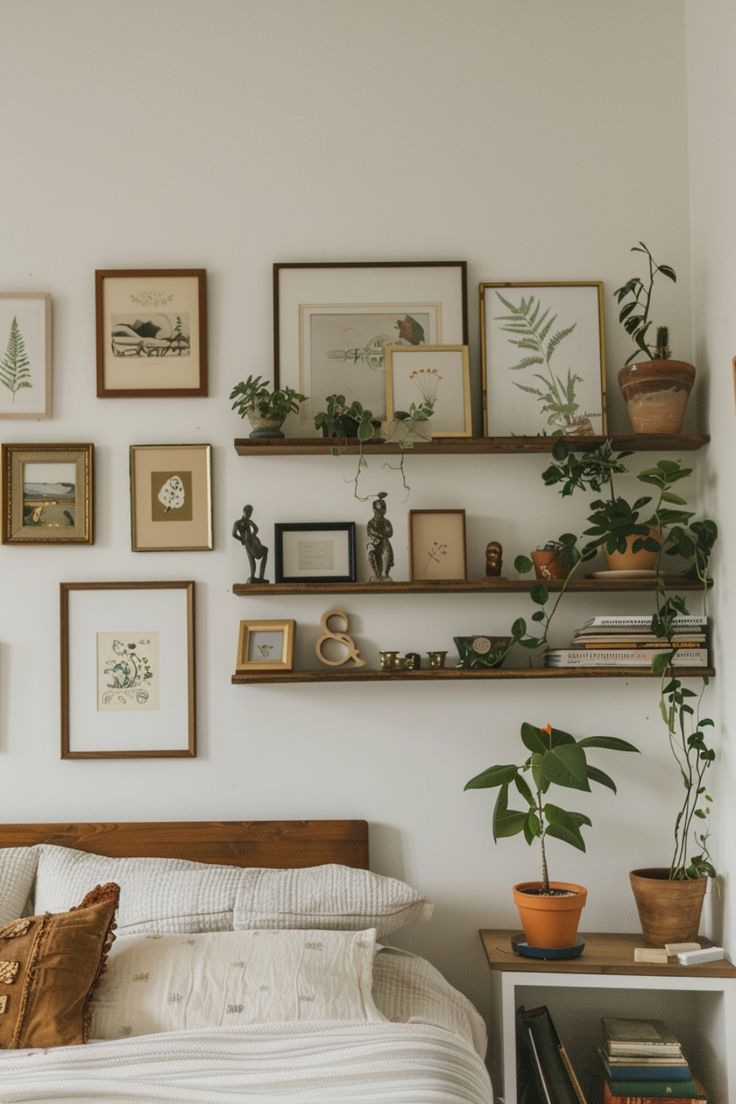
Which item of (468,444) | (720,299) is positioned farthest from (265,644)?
(720,299)

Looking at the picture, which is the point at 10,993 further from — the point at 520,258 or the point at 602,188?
the point at 602,188

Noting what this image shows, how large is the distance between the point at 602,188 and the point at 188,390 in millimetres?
1241

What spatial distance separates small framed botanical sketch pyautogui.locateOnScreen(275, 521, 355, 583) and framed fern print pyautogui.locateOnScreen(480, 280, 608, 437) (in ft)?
1.57

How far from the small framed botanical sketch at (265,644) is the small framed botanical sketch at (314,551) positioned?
126 millimetres

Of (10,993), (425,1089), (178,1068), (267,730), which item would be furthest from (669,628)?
(10,993)

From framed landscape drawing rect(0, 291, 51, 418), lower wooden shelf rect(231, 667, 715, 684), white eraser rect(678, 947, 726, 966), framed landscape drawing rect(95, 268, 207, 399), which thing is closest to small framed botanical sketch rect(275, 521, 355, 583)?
lower wooden shelf rect(231, 667, 715, 684)

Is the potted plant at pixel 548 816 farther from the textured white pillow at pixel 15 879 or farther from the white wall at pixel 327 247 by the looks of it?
the textured white pillow at pixel 15 879

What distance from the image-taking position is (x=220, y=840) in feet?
9.22

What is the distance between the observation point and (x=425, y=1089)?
1897 millimetres

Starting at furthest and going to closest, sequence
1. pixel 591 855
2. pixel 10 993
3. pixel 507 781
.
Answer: pixel 591 855 → pixel 507 781 → pixel 10 993

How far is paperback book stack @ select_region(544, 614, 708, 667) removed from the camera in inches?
108

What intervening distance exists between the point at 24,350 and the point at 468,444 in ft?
3.96

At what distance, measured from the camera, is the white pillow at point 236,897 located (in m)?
2.47

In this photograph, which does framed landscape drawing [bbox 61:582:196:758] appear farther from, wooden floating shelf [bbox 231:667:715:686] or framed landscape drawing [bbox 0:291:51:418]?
framed landscape drawing [bbox 0:291:51:418]
